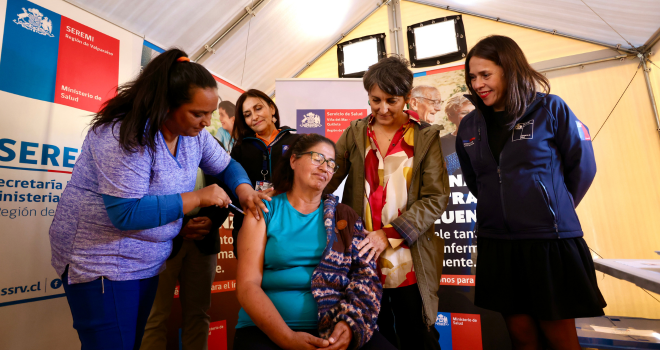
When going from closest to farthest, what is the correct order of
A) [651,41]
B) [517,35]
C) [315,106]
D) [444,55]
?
1. [651,41]
2. [315,106]
3. [517,35]
4. [444,55]

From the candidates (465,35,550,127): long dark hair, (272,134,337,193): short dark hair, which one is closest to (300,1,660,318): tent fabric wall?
(465,35,550,127): long dark hair

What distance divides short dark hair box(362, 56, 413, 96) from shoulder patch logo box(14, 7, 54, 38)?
2361 millimetres

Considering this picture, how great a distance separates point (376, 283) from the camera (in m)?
1.40

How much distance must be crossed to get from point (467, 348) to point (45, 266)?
A: 3.65 meters

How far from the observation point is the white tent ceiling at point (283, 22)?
9.54ft

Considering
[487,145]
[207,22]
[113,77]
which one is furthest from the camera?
[207,22]

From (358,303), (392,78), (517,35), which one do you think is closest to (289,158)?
(392,78)

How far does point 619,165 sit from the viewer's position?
10.8ft

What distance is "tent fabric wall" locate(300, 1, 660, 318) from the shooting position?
123 inches

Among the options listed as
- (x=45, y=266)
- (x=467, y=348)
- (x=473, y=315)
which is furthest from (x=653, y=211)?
(x=45, y=266)

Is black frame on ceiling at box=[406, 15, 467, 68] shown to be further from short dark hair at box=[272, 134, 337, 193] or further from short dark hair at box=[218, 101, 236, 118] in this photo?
short dark hair at box=[272, 134, 337, 193]

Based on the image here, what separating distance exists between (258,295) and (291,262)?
195 mm

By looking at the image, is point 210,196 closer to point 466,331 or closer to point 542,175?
point 542,175

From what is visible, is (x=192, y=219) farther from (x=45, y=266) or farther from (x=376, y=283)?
(x=376, y=283)
